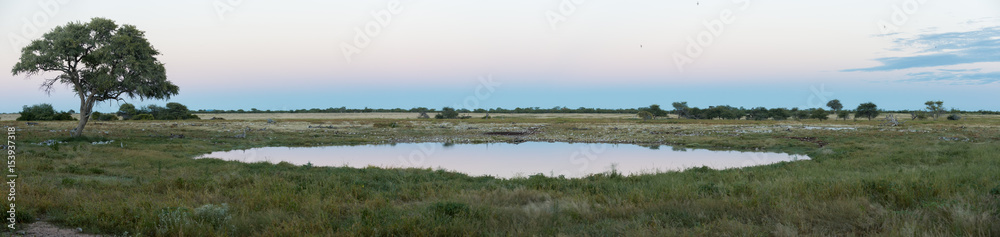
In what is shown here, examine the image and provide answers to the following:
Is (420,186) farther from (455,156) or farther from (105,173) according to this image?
(455,156)

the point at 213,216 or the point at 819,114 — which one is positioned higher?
the point at 819,114

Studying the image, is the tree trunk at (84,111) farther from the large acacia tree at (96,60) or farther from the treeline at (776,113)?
the treeline at (776,113)

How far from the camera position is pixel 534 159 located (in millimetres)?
22672

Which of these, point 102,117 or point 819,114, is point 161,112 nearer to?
point 102,117

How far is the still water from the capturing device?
735 inches

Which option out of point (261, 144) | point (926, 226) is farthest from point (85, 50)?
point (926, 226)

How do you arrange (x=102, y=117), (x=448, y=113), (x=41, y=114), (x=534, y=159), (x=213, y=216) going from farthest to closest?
(x=448, y=113)
(x=102, y=117)
(x=41, y=114)
(x=534, y=159)
(x=213, y=216)

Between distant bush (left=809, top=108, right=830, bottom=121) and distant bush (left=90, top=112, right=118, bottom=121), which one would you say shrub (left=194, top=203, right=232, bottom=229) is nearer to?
distant bush (left=90, top=112, right=118, bottom=121)

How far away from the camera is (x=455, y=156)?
80.1 ft

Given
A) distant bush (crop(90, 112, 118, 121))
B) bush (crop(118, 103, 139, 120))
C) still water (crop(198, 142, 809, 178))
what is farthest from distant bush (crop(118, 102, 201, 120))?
still water (crop(198, 142, 809, 178))

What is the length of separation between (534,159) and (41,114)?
83754 millimetres

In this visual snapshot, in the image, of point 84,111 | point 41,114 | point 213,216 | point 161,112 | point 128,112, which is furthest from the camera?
point 161,112

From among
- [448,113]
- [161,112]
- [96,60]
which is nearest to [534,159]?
[96,60]

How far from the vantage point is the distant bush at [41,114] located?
227ft
